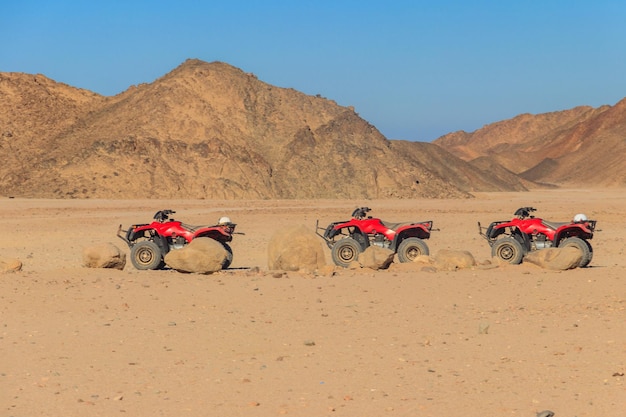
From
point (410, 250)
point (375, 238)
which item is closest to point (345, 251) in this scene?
point (375, 238)

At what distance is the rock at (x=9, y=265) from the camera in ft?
58.0

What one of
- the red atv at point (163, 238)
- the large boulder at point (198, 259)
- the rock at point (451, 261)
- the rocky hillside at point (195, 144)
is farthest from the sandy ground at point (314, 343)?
the rocky hillside at point (195, 144)

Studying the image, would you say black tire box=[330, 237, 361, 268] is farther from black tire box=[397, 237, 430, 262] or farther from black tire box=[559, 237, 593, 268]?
black tire box=[559, 237, 593, 268]

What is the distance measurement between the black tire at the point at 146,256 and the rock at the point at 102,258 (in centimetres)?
93

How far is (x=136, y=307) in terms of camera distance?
13.9m

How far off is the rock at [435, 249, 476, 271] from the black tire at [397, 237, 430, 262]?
1.37 meters

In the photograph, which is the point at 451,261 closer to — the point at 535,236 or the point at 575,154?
the point at 535,236

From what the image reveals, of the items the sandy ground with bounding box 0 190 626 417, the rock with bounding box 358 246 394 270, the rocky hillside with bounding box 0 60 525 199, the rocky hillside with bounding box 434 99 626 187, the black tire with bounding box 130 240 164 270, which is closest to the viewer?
the sandy ground with bounding box 0 190 626 417

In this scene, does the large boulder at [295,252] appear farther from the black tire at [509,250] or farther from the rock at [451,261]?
the black tire at [509,250]

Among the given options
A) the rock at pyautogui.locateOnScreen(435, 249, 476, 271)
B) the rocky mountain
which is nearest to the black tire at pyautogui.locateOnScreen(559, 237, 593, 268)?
the rock at pyautogui.locateOnScreen(435, 249, 476, 271)

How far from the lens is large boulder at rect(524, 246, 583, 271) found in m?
18.1

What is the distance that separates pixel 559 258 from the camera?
18.2 m

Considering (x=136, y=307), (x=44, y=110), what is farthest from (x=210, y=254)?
(x=44, y=110)

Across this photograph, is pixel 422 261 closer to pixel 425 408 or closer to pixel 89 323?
pixel 89 323
